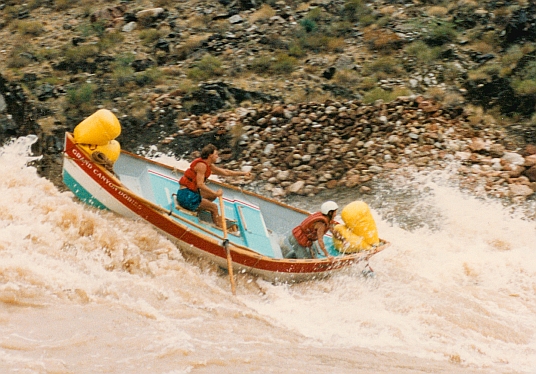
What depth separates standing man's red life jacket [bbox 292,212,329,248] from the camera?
8.53 meters

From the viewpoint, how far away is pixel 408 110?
13844 mm

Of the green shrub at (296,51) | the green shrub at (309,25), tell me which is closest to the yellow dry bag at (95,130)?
the green shrub at (296,51)

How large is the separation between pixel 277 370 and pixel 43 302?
2.43 meters

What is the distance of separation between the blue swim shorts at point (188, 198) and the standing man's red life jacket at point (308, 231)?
140 centimetres

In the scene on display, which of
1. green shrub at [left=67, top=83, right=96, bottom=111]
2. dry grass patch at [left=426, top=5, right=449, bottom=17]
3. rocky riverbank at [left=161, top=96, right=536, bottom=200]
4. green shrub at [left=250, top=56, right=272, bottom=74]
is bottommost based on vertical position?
rocky riverbank at [left=161, top=96, right=536, bottom=200]

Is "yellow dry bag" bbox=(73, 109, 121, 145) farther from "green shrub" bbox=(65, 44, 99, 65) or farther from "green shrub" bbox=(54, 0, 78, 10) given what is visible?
"green shrub" bbox=(54, 0, 78, 10)

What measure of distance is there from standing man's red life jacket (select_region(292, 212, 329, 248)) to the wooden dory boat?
12.1 inches

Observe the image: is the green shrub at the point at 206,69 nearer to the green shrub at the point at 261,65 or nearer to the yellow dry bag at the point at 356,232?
the green shrub at the point at 261,65

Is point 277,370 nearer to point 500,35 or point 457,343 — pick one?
point 457,343

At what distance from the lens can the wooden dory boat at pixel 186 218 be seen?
7930 millimetres

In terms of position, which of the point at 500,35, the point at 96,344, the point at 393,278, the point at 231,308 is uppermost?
the point at 500,35

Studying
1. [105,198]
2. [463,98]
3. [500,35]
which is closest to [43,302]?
[105,198]

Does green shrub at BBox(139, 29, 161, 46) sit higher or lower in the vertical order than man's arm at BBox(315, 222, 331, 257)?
higher

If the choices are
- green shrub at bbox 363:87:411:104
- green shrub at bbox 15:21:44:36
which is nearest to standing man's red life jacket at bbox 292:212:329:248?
green shrub at bbox 363:87:411:104
